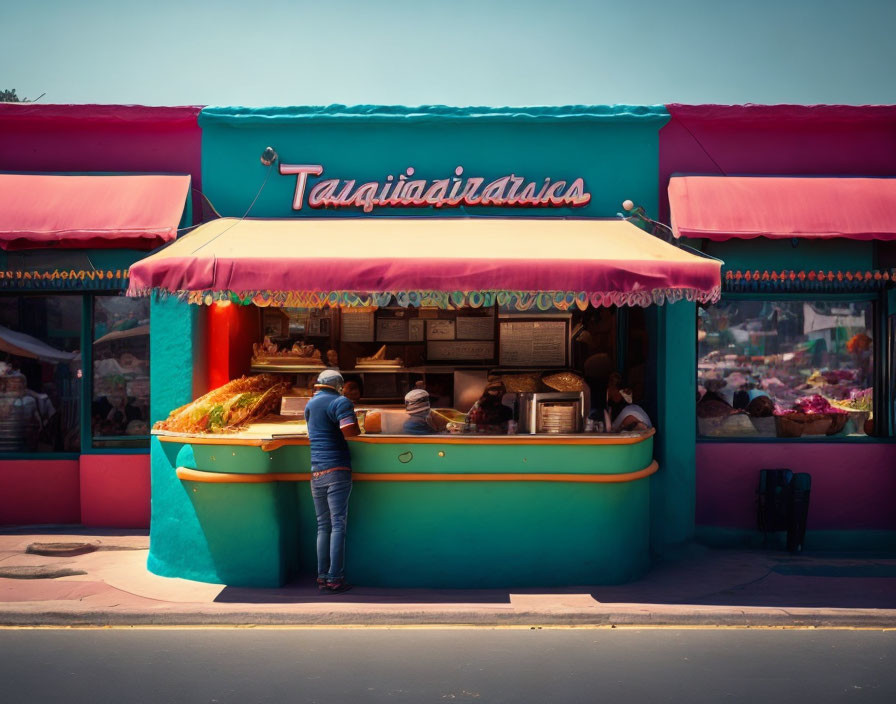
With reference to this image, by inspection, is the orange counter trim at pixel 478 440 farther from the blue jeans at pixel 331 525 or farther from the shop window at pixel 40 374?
the shop window at pixel 40 374

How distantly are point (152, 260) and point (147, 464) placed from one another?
3240mm

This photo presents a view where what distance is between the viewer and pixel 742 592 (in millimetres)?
8055

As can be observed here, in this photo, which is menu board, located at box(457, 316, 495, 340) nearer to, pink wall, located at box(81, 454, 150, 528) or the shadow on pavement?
pink wall, located at box(81, 454, 150, 528)

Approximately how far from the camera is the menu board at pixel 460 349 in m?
12.7

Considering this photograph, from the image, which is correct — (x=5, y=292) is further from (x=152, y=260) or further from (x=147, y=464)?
(x=152, y=260)

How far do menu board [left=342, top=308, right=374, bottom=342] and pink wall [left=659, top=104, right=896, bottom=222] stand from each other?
4.45 metres

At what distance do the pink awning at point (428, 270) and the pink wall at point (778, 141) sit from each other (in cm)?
192

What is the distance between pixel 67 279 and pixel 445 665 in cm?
653

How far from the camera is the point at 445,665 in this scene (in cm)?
623

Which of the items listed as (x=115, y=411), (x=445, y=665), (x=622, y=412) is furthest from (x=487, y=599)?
(x=115, y=411)

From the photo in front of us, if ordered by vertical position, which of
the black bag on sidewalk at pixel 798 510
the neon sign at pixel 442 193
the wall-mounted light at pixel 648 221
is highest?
the neon sign at pixel 442 193

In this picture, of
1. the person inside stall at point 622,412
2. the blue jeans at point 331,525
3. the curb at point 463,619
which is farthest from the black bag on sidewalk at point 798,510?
the blue jeans at point 331,525

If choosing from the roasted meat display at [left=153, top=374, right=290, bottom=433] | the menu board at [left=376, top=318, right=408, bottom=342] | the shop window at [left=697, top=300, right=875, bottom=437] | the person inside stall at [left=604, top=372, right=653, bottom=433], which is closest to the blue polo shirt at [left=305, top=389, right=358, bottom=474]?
the roasted meat display at [left=153, top=374, right=290, bottom=433]

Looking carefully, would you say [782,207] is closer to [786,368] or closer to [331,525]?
[786,368]
